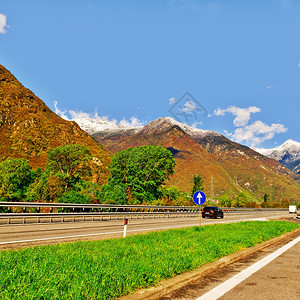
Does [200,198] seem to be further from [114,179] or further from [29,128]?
[29,128]

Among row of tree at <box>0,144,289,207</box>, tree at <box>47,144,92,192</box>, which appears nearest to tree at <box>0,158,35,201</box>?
row of tree at <box>0,144,289,207</box>

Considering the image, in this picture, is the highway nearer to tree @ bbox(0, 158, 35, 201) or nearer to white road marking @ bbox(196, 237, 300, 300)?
white road marking @ bbox(196, 237, 300, 300)

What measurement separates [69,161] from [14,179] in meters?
15.7

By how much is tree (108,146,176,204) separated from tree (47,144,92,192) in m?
6.96

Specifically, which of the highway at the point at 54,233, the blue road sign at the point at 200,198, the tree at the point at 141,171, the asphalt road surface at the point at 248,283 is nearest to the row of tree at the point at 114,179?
the tree at the point at 141,171

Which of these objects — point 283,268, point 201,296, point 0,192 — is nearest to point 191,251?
point 283,268

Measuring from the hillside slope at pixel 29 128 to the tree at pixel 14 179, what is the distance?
34.2 m

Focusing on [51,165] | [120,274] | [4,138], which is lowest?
[120,274]

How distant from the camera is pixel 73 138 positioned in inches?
5886

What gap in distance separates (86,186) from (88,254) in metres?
51.8

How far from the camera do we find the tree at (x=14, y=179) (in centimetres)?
6288

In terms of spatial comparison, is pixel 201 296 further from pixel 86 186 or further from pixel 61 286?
pixel 86 186

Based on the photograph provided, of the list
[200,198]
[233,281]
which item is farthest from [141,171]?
[233,281]

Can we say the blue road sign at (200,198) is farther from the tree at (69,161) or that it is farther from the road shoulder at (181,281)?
the tree at (69,161)
